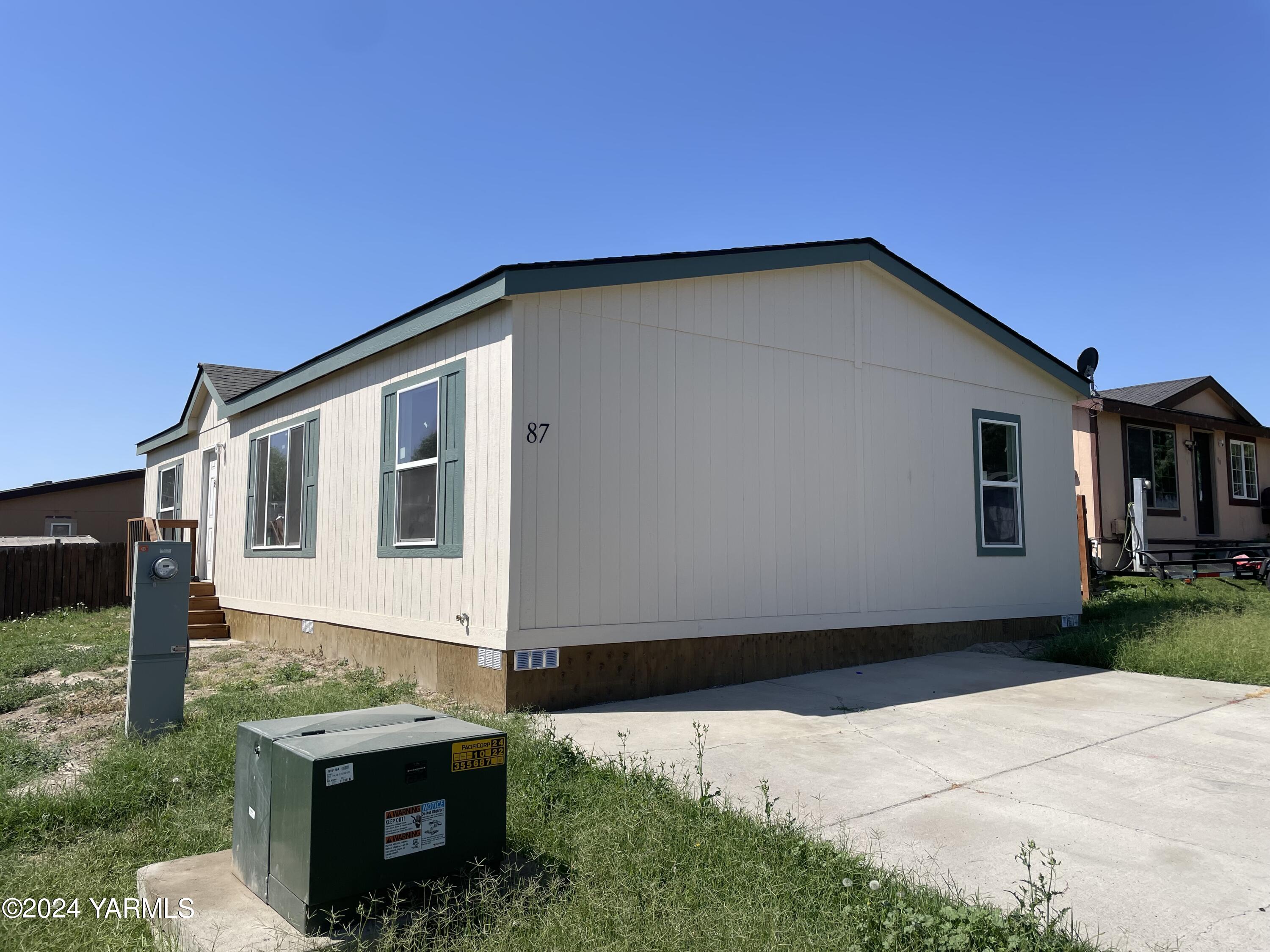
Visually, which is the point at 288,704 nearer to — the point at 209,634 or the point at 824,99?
the point at 209,634

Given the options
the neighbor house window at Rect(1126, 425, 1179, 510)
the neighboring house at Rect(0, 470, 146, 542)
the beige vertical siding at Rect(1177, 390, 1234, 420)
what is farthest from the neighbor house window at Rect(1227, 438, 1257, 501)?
the neighboring house at Rect(0, 470, 146, 542)

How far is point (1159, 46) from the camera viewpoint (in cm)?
1038

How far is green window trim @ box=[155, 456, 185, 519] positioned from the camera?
50.5 ft

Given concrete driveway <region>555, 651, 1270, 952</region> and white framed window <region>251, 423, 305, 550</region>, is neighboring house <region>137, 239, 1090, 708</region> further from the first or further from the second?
concrete driveway <region>555, 651, 1270, 952</region>

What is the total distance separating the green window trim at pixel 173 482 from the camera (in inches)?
606

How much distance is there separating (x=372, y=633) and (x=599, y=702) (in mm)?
2822

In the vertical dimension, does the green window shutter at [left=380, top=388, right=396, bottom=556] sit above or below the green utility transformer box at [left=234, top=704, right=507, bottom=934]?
above

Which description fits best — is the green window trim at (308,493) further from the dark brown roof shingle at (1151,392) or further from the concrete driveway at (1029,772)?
the dark brown roof shingle at (1151,392)

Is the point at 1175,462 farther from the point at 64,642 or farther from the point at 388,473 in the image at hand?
the point at 64,642

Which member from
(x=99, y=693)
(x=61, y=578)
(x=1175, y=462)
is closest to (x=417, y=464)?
(x=99, y=693)

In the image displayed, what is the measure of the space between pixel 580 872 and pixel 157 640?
407 centimetres

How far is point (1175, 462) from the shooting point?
651 inches

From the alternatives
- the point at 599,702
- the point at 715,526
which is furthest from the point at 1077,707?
the point at 599,702

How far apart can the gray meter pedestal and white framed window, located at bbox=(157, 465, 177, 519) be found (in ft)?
35.0
